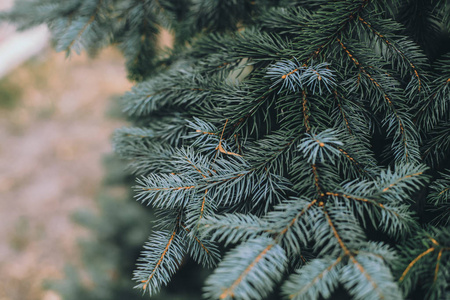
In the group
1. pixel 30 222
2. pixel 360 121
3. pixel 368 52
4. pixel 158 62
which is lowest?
pixel 30 222

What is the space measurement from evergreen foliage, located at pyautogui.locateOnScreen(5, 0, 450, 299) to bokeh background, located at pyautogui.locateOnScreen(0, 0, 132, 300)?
3.75 feet

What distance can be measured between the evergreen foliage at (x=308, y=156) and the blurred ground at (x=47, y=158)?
4.88 ft

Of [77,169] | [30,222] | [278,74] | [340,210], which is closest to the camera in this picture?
[340,210]

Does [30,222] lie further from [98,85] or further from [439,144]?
[439,144]

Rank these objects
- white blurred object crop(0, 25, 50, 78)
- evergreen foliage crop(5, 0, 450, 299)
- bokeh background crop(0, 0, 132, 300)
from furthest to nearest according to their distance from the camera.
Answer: white blurred object crop(0, 25, 50, 78), bokeh background crop(0, 0, 132, 300), evergreen foliage crop(5, 0, 450, 299)

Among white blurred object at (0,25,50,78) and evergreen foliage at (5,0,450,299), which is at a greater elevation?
white blurred object at (0,25,50,78)

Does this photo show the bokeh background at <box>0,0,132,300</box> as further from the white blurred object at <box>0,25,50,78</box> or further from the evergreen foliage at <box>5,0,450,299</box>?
the evergreen foliage at <box>5,0,450,299</box>

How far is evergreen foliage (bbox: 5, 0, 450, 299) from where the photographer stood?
0.62 m

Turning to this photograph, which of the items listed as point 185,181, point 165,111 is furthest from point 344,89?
point 165,111

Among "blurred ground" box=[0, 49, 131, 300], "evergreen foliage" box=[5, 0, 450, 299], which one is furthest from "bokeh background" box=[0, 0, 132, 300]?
"evergreen foliage" box=[5, 0, 450, 299]

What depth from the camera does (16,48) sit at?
15.8 ft

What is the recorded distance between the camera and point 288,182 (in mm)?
753

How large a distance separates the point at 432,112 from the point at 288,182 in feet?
1.26

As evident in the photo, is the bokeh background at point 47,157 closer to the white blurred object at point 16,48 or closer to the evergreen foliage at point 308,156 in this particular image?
the white blurred object at point 16,48
